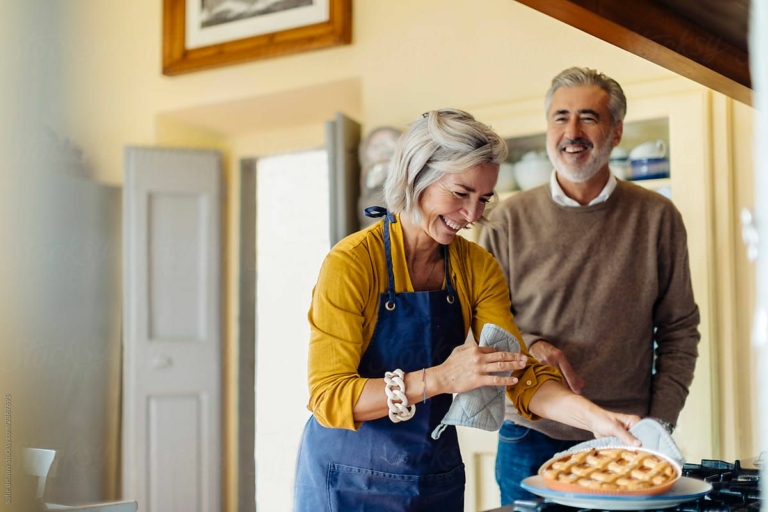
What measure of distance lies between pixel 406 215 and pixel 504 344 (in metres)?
0.24

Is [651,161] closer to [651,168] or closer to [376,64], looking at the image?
[651,168]

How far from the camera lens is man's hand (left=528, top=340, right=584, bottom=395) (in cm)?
143

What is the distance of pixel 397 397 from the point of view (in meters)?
1.08

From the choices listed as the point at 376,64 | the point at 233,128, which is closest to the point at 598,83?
the point at 376,64

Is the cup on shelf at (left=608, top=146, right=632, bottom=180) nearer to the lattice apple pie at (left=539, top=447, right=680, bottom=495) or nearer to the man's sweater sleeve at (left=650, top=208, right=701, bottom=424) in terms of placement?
the man's sweater sleeve at (left=650, top=208, right=701, bottom=424)

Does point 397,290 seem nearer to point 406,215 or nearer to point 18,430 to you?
point 406,215

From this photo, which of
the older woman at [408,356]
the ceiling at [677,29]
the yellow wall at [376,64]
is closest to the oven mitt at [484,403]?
the older woman at [408,356]

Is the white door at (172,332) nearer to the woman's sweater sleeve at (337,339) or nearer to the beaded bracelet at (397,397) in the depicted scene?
the woman's sweater sleeve at (337,339)

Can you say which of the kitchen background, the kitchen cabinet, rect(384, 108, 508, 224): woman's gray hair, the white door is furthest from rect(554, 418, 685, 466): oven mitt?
the white door

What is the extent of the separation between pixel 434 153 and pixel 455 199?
0.24 feet

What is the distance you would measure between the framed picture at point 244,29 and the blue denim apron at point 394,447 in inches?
62.3

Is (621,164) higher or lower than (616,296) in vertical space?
higher

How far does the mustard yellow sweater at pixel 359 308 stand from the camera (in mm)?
1096

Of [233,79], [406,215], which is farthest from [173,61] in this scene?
[406,215]
